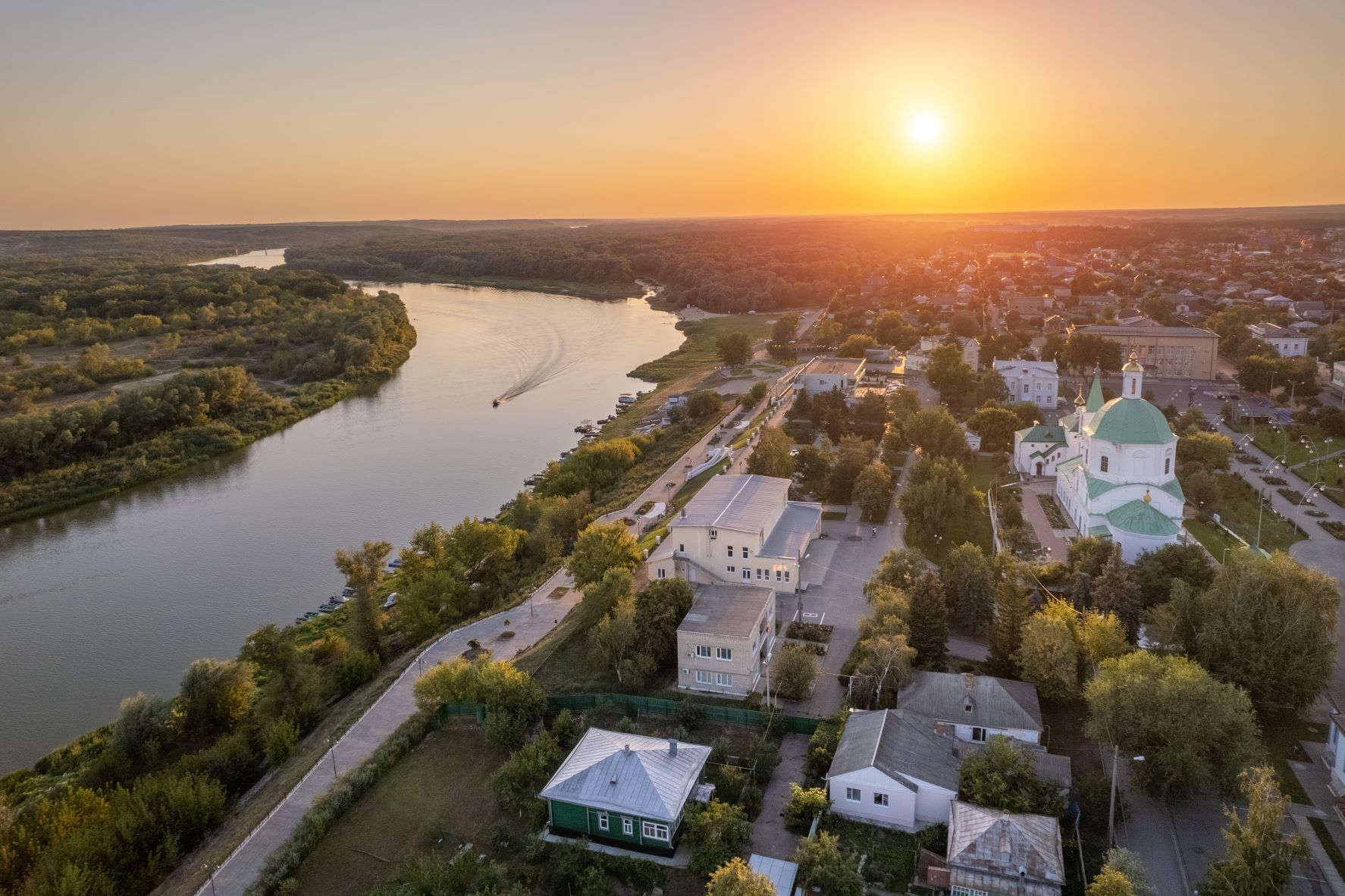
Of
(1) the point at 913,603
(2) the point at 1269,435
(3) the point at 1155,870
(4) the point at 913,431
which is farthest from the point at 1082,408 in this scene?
(3) the point at 1155,870

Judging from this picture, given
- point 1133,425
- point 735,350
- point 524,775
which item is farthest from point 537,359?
point 524,775

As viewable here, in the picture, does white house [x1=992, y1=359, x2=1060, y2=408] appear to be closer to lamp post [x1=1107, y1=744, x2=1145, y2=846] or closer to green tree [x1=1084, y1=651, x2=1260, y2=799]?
green tree [x1=1084, y1=651, x2=1260, y2=799]

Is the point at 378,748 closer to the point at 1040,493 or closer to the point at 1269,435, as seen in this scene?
the point at 1040,493

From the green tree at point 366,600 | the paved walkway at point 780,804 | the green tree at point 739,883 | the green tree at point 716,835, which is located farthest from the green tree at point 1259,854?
the green tree at point 366,600

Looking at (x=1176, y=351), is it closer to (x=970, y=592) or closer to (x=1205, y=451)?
(x=1205, y=451)

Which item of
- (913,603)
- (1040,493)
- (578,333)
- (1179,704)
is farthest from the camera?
(578,333)

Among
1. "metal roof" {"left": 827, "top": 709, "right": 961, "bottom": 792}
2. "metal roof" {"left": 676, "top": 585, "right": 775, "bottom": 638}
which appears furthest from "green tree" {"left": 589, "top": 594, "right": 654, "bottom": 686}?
"metal roof" {"left": 827, "top": 709, "right": 961, "bottom": 792}
